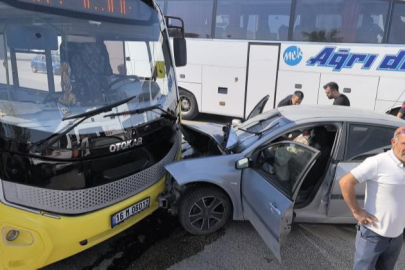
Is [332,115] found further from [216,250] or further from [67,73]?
[67,73]

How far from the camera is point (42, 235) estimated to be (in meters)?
2.50

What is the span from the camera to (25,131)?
2428mm

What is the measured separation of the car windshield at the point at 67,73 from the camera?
8.11 ft

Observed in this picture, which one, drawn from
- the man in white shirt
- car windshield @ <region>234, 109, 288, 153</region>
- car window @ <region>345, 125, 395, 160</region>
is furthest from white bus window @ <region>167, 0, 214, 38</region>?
the man in white shirt

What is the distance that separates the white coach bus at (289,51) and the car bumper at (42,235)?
6.12 meters

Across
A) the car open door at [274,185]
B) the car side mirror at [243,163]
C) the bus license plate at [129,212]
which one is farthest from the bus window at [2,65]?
the car open door at [274,185]

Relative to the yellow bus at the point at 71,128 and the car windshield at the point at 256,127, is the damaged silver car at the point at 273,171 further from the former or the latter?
the yellow bus at the point at 71,128

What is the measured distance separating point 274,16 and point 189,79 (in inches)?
112

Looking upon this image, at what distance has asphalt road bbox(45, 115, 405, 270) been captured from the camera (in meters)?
3.25

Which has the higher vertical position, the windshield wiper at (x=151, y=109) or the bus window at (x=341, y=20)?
the bus window at (x=341, y=20)

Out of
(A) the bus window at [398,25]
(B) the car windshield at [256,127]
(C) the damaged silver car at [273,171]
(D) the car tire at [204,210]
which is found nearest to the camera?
(C) the damaged silver car at [273,171]

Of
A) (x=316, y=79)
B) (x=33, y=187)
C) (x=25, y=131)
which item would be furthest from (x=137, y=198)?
(x=316, y=79)

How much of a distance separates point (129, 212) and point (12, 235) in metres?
1.00

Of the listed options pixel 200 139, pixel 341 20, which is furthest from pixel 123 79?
pixel 341 20
